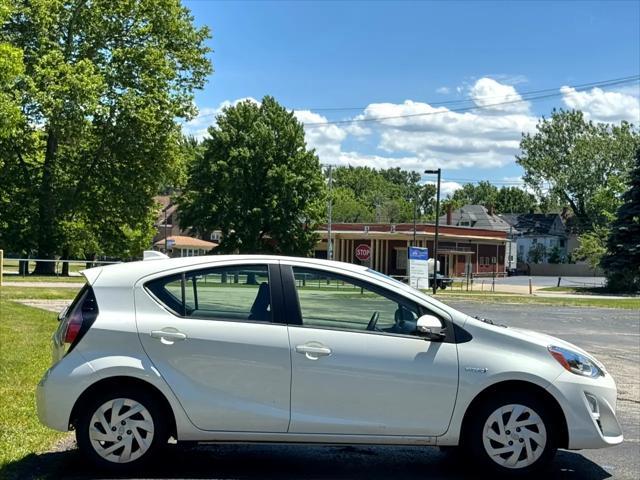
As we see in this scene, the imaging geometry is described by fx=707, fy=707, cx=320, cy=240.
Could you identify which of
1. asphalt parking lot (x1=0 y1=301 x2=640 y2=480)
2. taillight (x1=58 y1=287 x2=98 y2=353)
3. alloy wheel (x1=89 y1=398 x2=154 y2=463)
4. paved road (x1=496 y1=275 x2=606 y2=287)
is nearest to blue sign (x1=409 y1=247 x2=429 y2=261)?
asphalt parking lot (x1=0 y1=301 x2=640 y2=480)

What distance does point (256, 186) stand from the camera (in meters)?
57.4

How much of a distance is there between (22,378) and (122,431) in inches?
161

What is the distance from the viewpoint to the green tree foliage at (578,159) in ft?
273

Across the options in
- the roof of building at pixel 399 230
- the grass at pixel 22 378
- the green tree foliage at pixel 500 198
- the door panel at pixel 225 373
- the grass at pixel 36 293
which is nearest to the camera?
the door panel at pixel 225 373

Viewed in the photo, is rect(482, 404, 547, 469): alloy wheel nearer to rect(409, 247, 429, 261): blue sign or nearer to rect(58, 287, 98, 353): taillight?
rect(58, 287, 98, 353): taillight

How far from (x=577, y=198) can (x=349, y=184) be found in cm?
6044

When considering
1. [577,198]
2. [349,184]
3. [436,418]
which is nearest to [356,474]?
[436,418]

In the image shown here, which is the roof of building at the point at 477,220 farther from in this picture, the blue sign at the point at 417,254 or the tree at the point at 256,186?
the blue sign at the point at 417,254

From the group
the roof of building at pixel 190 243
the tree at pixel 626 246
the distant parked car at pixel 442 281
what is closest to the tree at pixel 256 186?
the distant parked car at pixel 442 281

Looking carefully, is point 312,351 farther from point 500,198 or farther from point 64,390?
point 500,198

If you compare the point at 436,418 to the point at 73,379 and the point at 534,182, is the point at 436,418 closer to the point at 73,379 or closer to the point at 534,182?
the point at 73,379

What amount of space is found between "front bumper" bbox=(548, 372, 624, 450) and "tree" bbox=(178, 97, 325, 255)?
50658mm

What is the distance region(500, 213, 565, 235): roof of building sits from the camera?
93438 mm

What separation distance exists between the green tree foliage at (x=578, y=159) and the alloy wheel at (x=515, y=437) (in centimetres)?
7961
